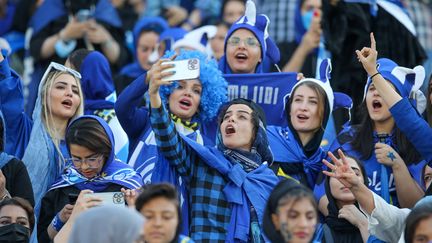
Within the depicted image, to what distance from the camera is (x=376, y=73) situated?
8.80 meters

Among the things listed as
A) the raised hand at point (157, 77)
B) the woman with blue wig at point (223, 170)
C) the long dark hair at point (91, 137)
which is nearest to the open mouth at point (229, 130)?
the woman with blue wig at point (223, 170)

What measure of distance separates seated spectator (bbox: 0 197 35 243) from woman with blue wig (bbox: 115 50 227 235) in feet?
3.95

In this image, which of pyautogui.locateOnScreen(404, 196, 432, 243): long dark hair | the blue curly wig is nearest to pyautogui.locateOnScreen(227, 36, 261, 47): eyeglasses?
the blue curly wig

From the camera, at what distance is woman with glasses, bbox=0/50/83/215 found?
923cm

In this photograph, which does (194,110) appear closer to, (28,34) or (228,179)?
(228,179)

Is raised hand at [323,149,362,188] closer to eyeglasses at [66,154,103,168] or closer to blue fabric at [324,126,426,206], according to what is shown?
blue fabric at [324,126,426,206]

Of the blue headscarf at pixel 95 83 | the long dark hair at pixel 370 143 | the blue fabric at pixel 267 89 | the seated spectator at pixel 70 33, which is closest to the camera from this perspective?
the long dark hair at pixel 370 143

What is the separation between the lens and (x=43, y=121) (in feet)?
31.1

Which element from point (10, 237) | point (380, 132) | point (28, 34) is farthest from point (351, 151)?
point (28, 34)

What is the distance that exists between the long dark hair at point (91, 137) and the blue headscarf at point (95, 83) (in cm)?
151

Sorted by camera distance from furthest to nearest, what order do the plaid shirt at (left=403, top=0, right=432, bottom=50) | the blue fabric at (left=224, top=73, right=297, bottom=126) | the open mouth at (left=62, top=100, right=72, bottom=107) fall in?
the plaid shirt at (left=403, top=0, right=432, bottom=50), the blue fabric at (left=224, top=73, right=297, bottom=126), the open mouth at (left=62, top=100, right=72, bottom=107)

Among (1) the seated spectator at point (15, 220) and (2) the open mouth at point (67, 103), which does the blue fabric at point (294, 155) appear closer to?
(2) the open mouth at point (67, 103)

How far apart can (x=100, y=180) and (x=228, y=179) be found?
858 millimetres

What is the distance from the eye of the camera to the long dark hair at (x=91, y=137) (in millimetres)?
8586
